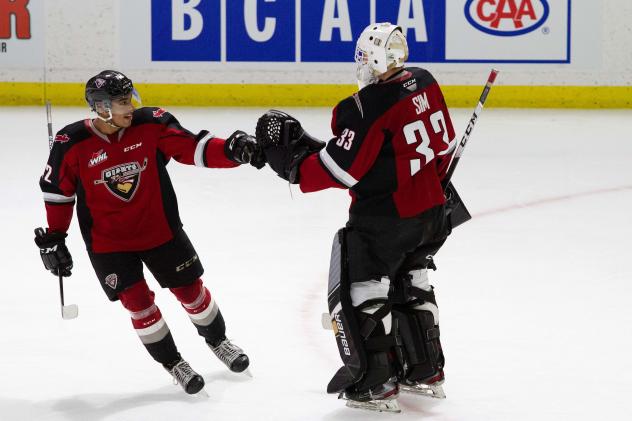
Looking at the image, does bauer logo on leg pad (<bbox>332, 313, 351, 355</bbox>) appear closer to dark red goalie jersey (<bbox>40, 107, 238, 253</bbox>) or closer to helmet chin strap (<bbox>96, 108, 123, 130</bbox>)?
dark red goalie jersey (<bbox>40, 107, 238, 253</bbox>)

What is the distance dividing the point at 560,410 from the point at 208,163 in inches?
46.9

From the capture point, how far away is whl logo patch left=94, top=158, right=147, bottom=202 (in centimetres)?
325

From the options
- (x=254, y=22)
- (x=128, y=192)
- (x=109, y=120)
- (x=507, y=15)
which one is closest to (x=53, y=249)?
(x=128, y=192)

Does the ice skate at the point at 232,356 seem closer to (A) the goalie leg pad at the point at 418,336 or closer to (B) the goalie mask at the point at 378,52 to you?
(A) the goalie leg pad at the point at 418,336

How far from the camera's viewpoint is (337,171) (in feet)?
Result: 9.82

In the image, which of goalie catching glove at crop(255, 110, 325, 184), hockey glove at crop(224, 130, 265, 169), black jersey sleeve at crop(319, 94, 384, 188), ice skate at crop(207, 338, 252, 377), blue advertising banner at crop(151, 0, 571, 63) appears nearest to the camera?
black jersey sleeve at crop(319, 94, 384, 188)

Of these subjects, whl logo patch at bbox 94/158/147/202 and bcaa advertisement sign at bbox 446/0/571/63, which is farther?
bcaa advertisement sign at bbox 446/0/571/63

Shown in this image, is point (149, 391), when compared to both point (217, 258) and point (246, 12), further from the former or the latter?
point (246, 12)

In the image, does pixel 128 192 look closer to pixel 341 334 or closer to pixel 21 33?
pixel 341 334

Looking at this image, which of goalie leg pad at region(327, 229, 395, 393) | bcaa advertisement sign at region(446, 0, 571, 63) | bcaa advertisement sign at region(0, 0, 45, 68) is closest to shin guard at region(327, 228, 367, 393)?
goalie leg pad at region(327, 229, 395, 393)

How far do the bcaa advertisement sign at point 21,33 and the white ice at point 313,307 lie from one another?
2304 mm

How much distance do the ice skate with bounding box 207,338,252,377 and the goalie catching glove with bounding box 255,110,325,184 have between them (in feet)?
2.09

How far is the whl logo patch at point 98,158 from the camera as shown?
3.23m

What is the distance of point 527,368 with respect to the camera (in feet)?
11.6
